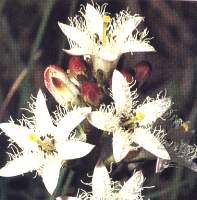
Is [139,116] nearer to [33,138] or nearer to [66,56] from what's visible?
[33,138]

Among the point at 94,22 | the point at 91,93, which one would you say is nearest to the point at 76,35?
the point at 94,22

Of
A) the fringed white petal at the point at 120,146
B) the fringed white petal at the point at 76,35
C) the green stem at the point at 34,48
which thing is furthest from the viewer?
the green stem at the point at 34,48

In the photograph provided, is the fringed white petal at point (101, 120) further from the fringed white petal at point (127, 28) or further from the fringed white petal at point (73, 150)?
the fringed white petal at point (127, 28)

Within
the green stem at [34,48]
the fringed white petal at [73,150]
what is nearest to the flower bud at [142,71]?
the fringed white petal at [73,150]

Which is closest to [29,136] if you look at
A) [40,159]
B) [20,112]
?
[40,159]

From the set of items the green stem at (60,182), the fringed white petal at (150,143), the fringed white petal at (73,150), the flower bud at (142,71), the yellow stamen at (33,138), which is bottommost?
the green stem at (60,182)

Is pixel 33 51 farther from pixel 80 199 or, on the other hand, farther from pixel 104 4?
pixel 80 199

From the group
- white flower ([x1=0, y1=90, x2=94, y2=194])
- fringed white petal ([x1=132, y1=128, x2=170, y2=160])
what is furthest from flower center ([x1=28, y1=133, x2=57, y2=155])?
fringed white petal ([x1=132, y1=128, x2=170, y2=160])
